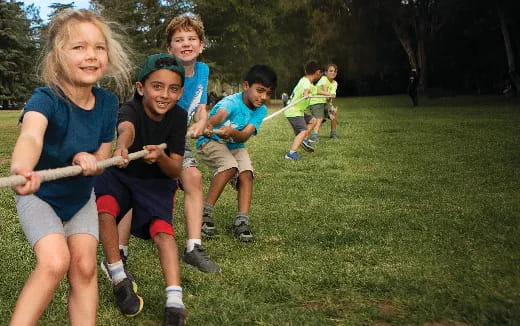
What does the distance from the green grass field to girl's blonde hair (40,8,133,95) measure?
132 cm

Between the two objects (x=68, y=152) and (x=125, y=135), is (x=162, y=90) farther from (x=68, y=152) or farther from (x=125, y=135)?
(x=68, y=152)

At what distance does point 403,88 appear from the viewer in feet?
164

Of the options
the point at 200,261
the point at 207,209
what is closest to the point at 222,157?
the point at 207,209

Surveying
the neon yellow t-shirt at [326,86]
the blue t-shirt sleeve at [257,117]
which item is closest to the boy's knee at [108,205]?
the blue t-shirt sleeve at [257,117]

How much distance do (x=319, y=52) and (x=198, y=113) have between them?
143 ft

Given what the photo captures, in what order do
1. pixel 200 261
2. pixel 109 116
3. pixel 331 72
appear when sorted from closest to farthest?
1. pixel 109 116
2. pixel 200 261
3. pixel 331 72

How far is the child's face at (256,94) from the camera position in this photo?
4874 millimetres

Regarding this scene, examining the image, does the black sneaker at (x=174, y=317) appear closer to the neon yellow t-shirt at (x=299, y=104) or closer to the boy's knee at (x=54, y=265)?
the boy's knee at (x=54, y=265)

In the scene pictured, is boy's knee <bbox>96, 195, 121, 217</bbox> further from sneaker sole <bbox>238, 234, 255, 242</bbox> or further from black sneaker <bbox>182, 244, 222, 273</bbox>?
sneaker sole <bbox>238, 234, 255, 242</bbox>

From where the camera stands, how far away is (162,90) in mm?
3330

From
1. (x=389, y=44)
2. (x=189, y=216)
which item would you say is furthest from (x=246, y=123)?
(x=389, y=44)

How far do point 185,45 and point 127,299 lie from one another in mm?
2095

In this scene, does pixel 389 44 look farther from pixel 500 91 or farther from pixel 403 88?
pixel 500 91

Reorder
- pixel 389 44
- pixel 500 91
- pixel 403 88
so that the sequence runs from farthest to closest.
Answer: pixel 403 88 → pixel 389 44 → pixel 500 91
